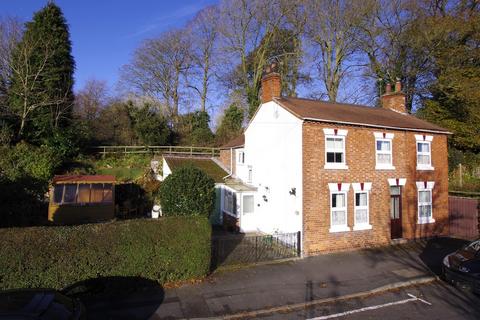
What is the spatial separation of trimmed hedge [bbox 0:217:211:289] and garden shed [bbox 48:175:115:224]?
8.97m

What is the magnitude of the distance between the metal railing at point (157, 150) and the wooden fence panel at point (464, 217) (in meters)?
19.6

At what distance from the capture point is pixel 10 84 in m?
25.8

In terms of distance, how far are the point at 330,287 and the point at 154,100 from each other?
32.6 metres

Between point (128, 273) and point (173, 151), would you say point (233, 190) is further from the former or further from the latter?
point (173, 151)

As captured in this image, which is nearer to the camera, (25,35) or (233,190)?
(233,190)

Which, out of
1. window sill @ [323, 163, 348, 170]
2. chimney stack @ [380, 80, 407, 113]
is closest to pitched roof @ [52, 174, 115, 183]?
window sill @ [323, 163, 348, 170]

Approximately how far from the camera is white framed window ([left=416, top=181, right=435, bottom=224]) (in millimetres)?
17562

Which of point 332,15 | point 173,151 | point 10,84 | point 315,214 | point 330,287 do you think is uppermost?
point 332,15

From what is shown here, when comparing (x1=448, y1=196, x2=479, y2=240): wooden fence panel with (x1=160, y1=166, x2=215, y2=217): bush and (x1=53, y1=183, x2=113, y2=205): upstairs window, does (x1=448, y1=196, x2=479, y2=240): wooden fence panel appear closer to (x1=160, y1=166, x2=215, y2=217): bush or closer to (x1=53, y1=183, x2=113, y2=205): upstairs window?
(x1=160, y1=166, x2=215, y2=217): bush

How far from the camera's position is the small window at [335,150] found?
15117mm

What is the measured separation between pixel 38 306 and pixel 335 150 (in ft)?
41.5

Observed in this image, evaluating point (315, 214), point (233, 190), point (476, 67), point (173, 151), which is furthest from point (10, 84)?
point (476, 67)

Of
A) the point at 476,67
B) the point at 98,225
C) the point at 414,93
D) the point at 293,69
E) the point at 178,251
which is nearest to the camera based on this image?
the point at 98,225

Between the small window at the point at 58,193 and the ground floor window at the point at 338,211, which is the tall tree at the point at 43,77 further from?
the ground floor window at the point at 338,211
